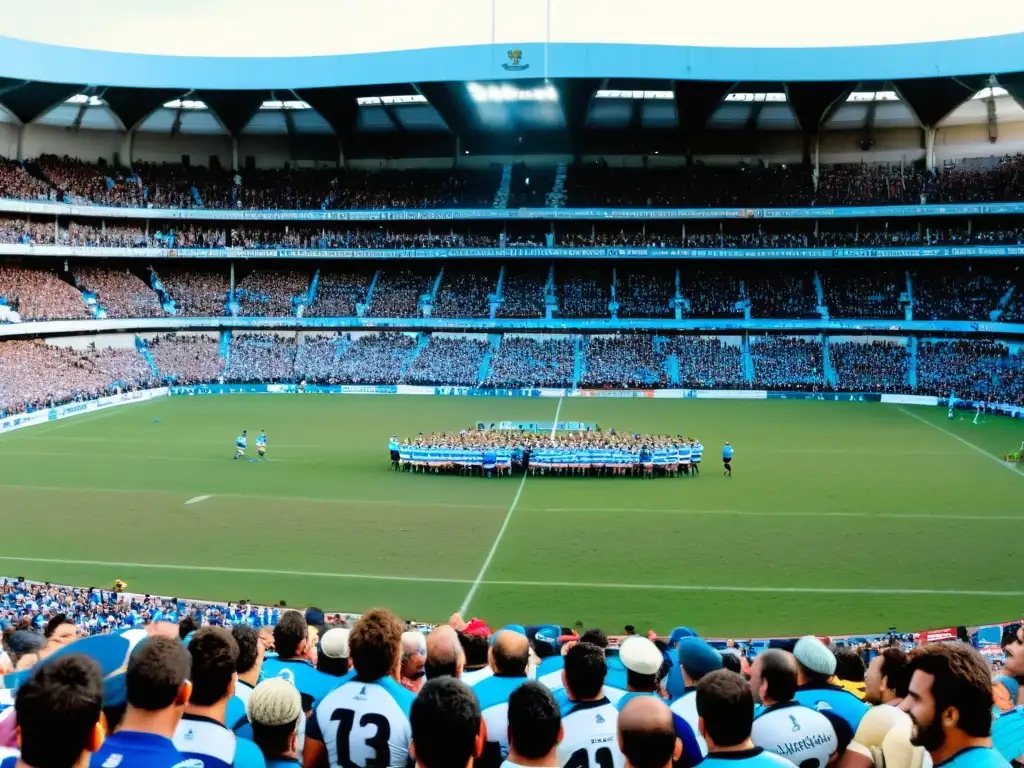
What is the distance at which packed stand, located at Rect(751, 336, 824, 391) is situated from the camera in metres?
59.3

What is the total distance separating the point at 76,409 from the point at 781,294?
4335 cm

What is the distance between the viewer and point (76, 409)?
4956 cm

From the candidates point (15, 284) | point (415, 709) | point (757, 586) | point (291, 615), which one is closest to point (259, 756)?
point (415, 709)

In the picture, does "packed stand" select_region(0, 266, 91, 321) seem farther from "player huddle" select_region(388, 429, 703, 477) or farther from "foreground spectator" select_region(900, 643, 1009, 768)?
"foreground spectator" select_region(900, 643, 1009, 768)

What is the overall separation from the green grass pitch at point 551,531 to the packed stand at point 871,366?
53.4 ft

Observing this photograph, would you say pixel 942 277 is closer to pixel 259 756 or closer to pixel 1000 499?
pixel 1000 499

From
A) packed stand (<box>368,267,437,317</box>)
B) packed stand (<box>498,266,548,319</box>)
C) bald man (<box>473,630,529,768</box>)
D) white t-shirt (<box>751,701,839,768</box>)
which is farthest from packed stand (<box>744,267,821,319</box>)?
white t-shirt (<box>751,701,839,768</box>)

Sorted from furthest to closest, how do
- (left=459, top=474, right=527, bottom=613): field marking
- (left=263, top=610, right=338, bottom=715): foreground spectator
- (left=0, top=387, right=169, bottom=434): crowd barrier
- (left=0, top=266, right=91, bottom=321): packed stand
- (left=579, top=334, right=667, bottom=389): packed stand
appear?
(left=579, top=334, right=667, bottom=389): packed stand, (left=0, top=266, right=91, bottom=321): packed stand, (left=0, top=387, right=169, bottom=434): crowd barrier, (left=459, top=474, right=527, bottom=613): field marking, (left=263, top=610, right=338, bottom=715): foreground spectator

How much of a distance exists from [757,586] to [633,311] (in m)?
46.3

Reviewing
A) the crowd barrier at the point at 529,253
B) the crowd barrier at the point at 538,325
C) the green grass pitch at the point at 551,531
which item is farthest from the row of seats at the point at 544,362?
the green grass pitch at the point at 551,531

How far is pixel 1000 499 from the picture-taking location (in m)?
27.9

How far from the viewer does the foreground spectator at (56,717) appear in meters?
3.52

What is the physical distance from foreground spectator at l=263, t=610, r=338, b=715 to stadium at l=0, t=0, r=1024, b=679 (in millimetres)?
22265

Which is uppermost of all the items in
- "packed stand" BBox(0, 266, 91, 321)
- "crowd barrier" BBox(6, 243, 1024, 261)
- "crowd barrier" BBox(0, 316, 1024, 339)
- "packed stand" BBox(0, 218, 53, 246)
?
"packed stand" BBox(0, 218, 53, 246)
